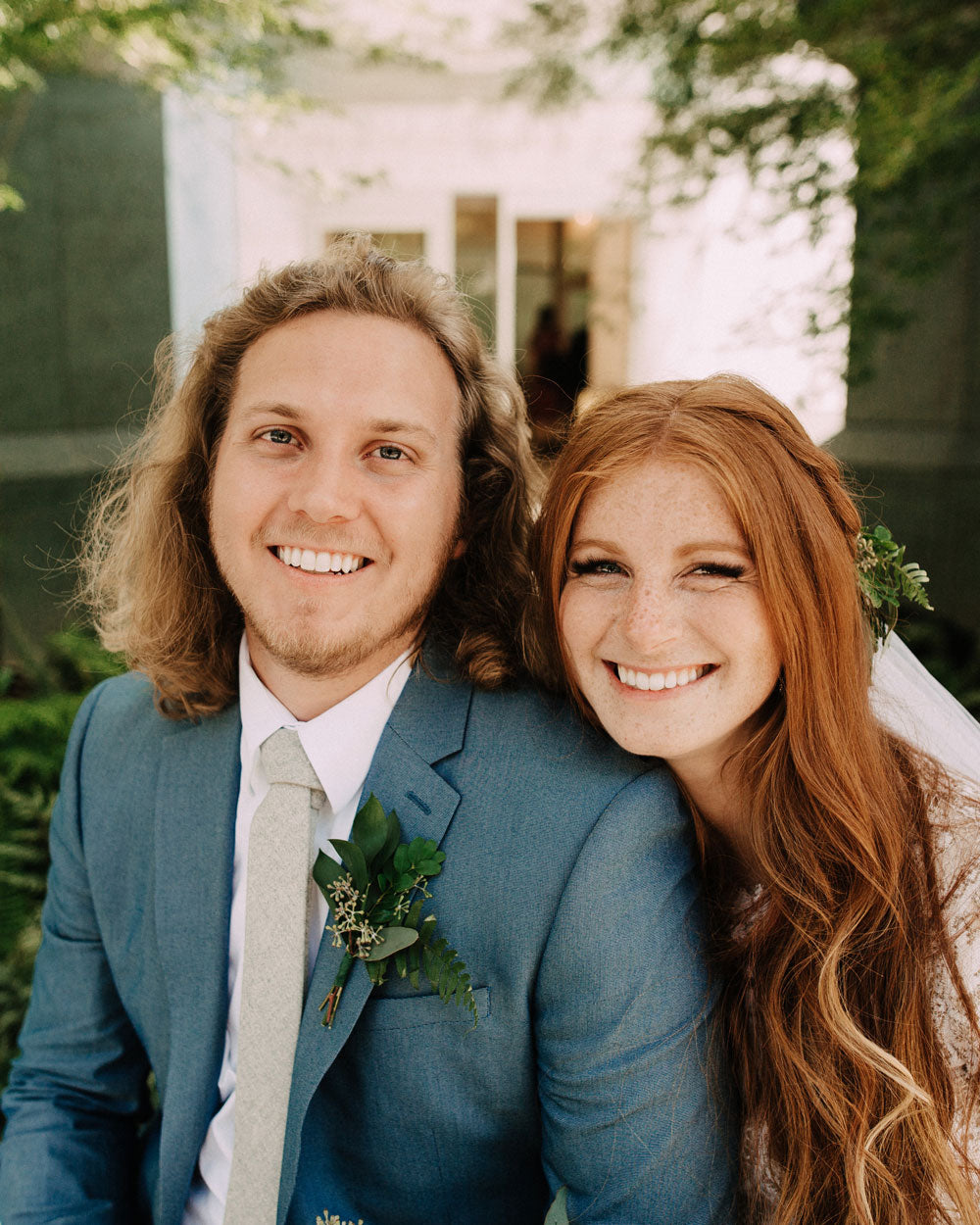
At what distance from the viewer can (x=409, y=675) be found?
181cm

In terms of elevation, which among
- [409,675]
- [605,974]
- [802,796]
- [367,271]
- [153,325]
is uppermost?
[153,325]

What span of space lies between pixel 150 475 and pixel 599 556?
1.25m

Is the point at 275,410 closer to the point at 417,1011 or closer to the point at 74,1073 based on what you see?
the point at 417,1011

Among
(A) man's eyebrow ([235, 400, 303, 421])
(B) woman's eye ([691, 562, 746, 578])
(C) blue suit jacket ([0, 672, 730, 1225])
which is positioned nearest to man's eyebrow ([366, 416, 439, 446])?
(A) man's eyebrow ([235, 400, 303, 421])

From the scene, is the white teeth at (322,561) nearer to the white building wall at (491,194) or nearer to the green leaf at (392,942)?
the green leaf at (392,942)

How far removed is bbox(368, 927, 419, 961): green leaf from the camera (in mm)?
1442

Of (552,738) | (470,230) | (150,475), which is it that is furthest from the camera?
(470,230)

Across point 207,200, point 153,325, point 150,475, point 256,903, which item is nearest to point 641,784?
point 256,903

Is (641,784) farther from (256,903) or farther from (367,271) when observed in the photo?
(367,271)

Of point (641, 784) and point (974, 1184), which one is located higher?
point (641, 784)

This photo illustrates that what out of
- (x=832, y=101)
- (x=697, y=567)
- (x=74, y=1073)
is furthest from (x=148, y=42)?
(x=74, y=1073)

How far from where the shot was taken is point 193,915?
1751 millimetres

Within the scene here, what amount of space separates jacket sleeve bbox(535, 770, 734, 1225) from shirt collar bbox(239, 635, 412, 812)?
501mm

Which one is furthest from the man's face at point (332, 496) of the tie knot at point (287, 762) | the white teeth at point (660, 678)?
the white teeth at point (660, 678)
